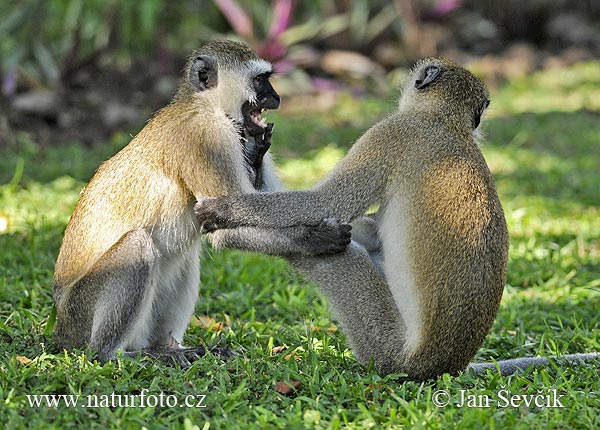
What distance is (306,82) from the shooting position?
458 inches

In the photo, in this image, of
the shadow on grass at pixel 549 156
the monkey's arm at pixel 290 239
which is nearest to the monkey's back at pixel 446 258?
the monkey's arm at pixel 290 239

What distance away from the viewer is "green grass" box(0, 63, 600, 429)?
356 cm

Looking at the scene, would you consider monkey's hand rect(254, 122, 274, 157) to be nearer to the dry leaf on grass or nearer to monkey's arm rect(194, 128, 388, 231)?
monkey's arm rect(194, 128, 388, 231)

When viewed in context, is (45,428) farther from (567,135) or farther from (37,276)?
(567,135)

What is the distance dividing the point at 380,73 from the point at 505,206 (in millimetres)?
5413

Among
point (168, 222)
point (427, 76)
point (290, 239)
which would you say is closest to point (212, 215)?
point (168, 222)

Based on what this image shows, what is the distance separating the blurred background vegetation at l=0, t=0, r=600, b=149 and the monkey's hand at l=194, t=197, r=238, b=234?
15.7ft

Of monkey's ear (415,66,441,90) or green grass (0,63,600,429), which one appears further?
monkey's ear (415,66,441,90)

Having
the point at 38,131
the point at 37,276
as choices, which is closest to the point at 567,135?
the point at 38,131

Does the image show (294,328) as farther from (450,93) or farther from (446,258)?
(450,93)

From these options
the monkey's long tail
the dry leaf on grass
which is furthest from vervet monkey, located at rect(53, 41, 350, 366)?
the monkey's long tail

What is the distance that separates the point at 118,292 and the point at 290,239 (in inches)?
31.9

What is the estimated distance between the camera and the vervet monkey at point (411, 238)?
155 inches

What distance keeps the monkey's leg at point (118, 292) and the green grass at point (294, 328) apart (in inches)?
5.0
